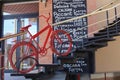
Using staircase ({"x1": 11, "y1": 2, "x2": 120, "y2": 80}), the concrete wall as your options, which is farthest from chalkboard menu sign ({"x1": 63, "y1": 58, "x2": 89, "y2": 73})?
the concrete wall

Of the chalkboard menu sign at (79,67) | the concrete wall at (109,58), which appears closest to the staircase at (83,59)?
the chalkboard menu sign at (79,67)

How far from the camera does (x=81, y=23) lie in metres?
6.11

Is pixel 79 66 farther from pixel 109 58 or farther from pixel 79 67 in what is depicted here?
pixel 109 58

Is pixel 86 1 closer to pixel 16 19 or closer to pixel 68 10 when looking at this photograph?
pixel 68 10

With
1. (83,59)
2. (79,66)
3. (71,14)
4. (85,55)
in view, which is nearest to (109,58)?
(83,59)

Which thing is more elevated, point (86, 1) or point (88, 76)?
point (86, 1)

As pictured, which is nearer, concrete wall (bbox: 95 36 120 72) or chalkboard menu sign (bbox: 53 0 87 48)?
chalkboard menu sign (bbox: 53 0 87 48)

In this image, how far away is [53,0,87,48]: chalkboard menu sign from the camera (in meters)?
6.09

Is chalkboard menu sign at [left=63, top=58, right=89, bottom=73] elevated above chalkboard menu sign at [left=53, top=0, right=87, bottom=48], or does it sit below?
below

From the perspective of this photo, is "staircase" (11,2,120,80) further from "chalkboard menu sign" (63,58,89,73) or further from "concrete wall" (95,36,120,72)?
"concrete wall" (95,36,120,72)

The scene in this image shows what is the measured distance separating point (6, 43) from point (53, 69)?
271cm

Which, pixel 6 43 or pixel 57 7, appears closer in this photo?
Answer: pixel 57 7

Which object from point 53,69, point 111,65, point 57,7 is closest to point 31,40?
point 53,69

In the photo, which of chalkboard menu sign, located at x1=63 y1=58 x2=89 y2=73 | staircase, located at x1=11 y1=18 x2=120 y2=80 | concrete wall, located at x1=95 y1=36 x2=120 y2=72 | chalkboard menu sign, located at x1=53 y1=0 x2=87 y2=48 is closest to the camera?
staircase, located at x1=11 y1=18 x2=120 y2=80
